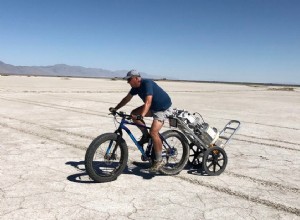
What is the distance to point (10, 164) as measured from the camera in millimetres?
6707

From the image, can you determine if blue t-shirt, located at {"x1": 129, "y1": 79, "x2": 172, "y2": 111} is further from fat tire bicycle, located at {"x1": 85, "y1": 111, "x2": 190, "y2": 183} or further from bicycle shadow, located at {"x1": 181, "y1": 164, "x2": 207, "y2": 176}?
bicycle shadow, located at {"x1": 181, "y1": 164, "x2": 207, "y2": 176}

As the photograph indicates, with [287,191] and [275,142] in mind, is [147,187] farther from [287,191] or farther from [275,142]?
[275,142]

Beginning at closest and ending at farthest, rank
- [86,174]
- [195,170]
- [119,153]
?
1. [119,153]
2. [86,174]
3. [195,170]

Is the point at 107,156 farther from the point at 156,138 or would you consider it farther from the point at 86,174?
the point at 156,138

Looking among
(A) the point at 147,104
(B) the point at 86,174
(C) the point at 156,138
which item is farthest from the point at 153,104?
(B) the point at 86,174

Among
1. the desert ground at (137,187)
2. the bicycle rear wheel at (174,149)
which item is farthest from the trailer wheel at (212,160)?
the bicycle rear wheel at (174,149)

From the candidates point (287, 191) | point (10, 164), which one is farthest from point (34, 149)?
point (287, 191)

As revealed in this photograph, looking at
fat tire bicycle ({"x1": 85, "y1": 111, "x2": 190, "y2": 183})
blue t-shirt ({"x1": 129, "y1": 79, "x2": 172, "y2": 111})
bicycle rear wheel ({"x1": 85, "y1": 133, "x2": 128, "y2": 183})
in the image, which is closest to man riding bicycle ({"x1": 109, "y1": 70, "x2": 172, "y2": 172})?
blue t-shirt ({"x1": 129, "y1": 79, "x2": 172, "y2": 111})

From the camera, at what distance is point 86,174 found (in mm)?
6297

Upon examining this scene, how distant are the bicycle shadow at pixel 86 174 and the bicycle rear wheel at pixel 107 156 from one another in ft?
0.87

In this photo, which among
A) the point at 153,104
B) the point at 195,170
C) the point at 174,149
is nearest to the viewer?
the point at 153,104

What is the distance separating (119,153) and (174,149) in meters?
1.12

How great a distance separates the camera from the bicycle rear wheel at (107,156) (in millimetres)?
5564

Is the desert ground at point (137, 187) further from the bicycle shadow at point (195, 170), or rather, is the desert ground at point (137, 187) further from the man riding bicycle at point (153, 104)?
the man riding bicycle at point (153, 104)
